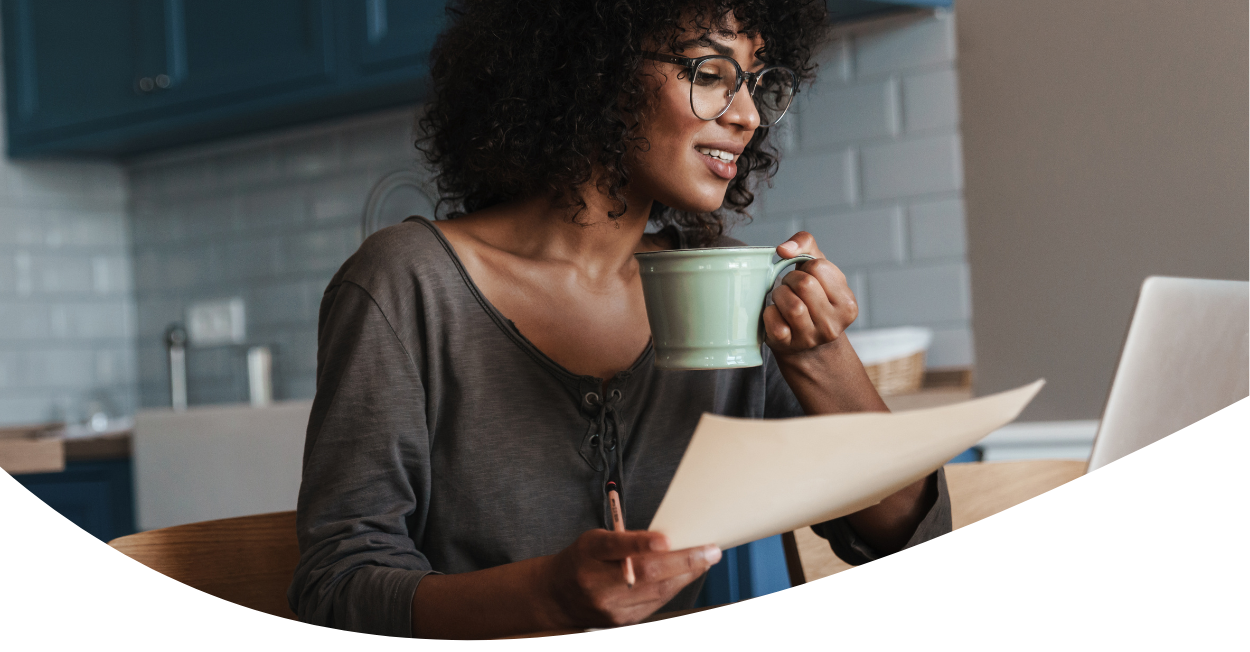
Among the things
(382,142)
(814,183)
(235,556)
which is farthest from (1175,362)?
(382,142)

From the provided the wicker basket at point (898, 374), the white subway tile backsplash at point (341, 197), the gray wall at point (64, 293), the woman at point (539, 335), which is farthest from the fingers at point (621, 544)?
the gray wall at point (64, 293)

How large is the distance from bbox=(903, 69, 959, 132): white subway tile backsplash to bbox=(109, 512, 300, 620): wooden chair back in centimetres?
128

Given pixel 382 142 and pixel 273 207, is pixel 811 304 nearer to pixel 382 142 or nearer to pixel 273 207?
pixel 382 142

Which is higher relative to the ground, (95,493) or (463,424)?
(463,424)

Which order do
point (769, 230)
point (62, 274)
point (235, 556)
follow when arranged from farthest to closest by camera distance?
point (62, 274), point (769, 230), point (235, 556)

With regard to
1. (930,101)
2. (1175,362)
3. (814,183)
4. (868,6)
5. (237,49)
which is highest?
(237,49)

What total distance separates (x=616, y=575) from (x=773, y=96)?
1.77 ft

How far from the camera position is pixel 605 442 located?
67 cm

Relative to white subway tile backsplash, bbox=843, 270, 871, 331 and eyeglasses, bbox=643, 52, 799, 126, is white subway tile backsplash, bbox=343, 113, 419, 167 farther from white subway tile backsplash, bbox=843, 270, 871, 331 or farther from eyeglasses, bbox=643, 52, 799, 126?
eyeglasses, bbox=643, 52, 799, 126

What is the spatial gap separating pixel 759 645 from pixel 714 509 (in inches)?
1.4

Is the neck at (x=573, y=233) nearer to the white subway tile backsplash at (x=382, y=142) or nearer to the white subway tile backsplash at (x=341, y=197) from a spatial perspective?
the white subway tile backsplash at (x=382, y=142)

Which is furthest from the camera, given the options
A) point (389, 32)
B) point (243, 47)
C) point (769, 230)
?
point (243, 47)

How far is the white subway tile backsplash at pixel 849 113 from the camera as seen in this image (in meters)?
1.71

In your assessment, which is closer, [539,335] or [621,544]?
[621,544]
